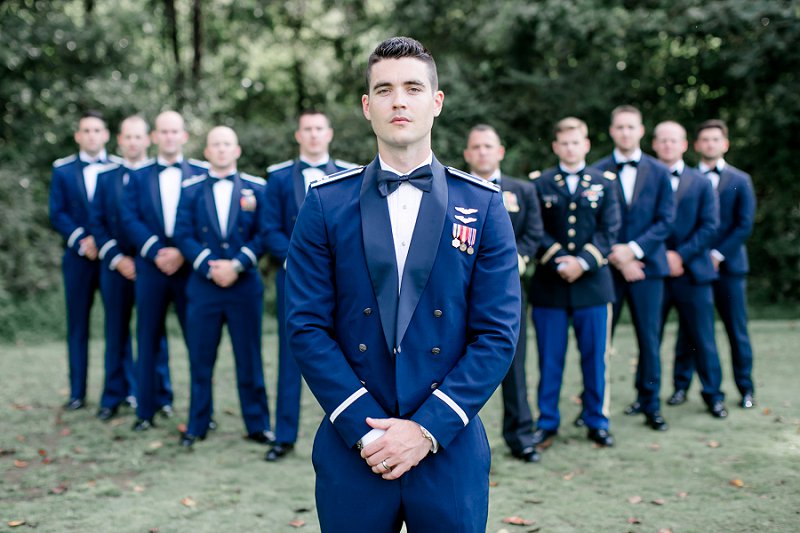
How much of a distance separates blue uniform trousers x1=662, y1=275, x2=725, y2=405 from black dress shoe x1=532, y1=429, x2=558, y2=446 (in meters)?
1.53

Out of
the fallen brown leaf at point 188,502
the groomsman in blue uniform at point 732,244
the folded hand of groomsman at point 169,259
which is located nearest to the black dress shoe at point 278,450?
the fallen brown leaf at point 188,502

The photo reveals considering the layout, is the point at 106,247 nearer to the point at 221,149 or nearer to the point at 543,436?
the point at 221,149

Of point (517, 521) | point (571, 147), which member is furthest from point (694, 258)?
point (517, 521)

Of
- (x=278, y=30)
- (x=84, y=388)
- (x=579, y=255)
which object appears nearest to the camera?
(x=579, y=255)

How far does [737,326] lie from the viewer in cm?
720

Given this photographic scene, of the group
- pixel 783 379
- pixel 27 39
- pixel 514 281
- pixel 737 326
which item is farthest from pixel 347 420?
pixel 27 39

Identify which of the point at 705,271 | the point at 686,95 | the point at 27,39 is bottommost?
the point at 705,271

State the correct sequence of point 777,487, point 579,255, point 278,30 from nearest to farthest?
1. point 777,487
2. point 579,255
3. point 278,30

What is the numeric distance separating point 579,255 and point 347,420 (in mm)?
3748

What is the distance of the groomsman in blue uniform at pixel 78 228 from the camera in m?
7.55

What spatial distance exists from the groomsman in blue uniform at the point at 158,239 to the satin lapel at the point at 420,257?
4394mm

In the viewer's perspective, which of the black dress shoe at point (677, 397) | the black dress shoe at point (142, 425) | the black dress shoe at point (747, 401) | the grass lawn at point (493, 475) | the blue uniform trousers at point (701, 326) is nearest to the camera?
the grass lawn at point (493, 475)

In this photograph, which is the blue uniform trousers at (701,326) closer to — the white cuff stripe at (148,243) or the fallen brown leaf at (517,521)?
the fallen brown leaf at (517,521)

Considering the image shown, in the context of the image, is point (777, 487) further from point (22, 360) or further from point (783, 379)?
point (22, 360)
